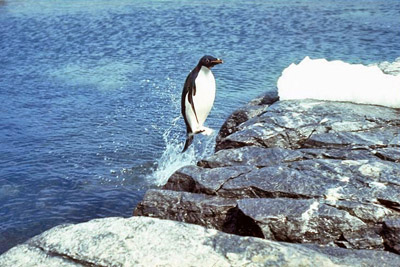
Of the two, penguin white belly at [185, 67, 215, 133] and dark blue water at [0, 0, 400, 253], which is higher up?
penguin white belly at [185, 67, 215, 133]

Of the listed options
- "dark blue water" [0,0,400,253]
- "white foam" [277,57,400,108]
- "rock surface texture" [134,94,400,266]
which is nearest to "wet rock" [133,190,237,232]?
"rock surface texture" [134,94,400,266]

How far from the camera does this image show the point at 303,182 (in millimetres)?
4918

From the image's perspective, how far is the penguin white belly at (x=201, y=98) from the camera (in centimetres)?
700

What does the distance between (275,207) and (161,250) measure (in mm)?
1115

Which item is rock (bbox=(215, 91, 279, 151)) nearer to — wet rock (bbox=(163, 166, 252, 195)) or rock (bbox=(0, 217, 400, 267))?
wet rock (bbox=(163, 166, 252, 195))

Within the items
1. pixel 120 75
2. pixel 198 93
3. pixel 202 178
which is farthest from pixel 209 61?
pixel 120 75

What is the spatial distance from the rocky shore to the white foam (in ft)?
0.61

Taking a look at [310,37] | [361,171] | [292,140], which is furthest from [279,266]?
[310,37]

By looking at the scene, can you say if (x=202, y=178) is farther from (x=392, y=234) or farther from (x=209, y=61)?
(x=209, y=61)

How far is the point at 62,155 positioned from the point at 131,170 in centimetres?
113

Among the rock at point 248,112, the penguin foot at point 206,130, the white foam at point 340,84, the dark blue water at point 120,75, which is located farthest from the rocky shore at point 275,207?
the dark blue water at point 120,75

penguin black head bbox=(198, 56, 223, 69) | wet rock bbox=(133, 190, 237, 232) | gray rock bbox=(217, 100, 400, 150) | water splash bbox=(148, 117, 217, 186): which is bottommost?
water splash bbox=(148, 117, 217, 186)

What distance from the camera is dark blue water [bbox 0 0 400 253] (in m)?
7.34

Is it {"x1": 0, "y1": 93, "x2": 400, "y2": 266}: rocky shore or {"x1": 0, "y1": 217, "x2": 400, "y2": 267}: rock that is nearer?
{"x1": 0, "y1": 217, "x2": 400, "y2": 267}: rock
